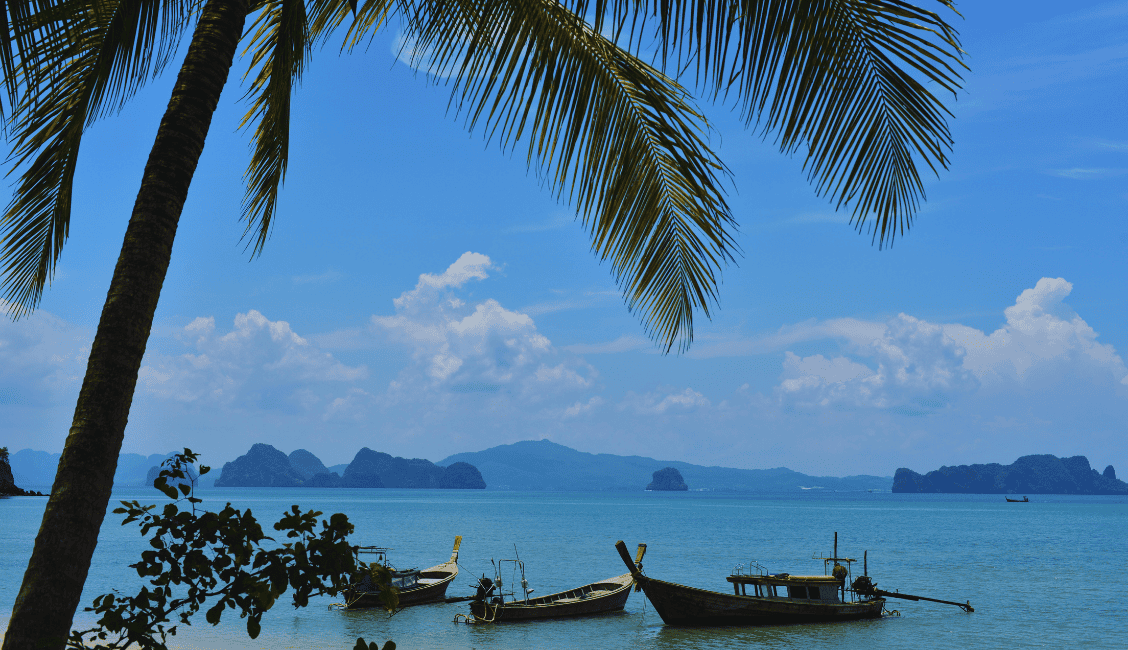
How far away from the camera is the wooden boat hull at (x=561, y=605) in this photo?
102 ft

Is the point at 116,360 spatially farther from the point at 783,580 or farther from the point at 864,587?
the point at 864,587

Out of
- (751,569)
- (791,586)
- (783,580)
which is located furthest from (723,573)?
(783,580)

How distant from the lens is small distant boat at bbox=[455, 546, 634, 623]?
31.1 m

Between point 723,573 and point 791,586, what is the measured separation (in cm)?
2757

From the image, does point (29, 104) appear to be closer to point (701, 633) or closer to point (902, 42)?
point (902, 42)

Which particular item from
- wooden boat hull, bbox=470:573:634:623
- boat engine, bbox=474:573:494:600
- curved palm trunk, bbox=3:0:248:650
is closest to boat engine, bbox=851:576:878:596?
wooden boat hull, bbox=470:573:634:623

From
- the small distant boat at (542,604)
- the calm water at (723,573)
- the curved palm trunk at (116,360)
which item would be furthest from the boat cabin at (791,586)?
the curved palm trunk at (116,360)

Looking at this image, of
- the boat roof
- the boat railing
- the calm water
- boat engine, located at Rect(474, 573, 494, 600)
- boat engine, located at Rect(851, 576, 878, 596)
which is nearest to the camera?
the boat roof

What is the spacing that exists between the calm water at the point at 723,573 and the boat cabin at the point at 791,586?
4.90 ft

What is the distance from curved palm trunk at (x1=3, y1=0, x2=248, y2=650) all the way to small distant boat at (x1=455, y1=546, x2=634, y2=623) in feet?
91.9

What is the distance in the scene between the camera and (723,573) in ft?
182

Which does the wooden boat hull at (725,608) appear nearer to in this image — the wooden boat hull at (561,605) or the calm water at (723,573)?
the calm water at (723,573)

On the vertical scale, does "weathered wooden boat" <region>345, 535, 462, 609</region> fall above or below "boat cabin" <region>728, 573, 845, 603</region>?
below

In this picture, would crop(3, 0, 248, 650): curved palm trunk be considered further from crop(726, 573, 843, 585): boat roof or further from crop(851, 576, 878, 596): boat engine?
crop(851, 576, 878, 596): boat engine
